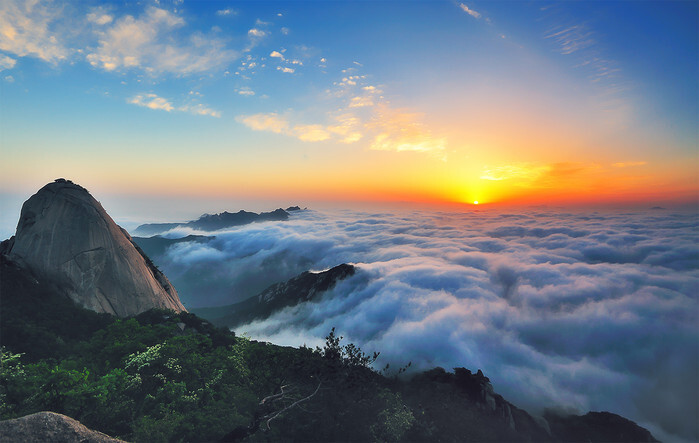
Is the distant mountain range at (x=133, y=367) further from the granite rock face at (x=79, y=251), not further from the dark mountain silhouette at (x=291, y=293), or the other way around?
the dark mountain silhouette at (x=291, y=293)

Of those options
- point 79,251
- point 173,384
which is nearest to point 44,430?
point 173,384

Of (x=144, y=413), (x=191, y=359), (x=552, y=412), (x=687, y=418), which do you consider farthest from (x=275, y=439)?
(x=687, y=418)

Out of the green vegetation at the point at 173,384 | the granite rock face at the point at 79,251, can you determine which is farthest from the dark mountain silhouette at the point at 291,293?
the green vegetation at the point at 173,384

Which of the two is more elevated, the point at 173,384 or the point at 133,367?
the point at 133,367

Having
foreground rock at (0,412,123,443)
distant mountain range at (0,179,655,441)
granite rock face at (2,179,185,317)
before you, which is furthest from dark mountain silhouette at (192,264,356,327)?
foreground rock at (0,412,123,443)

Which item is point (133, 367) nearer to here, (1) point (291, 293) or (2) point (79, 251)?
(2) point (79, 251)

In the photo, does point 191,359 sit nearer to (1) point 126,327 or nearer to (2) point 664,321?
(1) point 126,327
